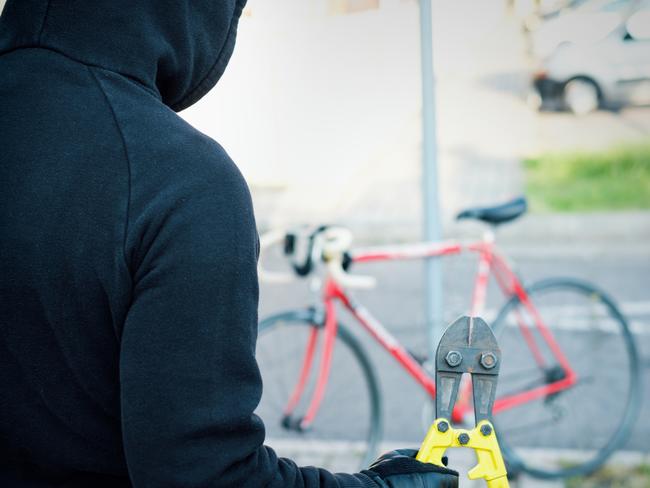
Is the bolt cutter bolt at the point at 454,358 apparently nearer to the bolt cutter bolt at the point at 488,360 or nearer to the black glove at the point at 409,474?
the bolt cutter bolt at the point at 488,360

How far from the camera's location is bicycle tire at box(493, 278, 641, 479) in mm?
3879

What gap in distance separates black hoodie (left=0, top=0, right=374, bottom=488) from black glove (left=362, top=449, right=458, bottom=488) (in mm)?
109

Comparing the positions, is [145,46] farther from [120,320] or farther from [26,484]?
[26,484]

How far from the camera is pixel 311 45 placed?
784 cm

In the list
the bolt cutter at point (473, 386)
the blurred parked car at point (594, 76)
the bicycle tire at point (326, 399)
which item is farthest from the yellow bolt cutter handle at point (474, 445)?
the blurred parked car at point (594, 76)

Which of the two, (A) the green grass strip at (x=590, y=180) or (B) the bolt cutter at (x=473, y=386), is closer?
(B) the bolt cutter at (x=473, y=386)

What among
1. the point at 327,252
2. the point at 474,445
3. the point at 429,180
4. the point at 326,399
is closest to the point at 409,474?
the point at 474,445

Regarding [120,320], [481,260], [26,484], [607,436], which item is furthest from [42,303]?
[607,436]

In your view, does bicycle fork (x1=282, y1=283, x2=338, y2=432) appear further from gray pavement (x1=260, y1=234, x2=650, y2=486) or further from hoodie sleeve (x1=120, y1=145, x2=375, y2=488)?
hoodie sleeve (x1=120, y1=145, x2=375, y2=488)

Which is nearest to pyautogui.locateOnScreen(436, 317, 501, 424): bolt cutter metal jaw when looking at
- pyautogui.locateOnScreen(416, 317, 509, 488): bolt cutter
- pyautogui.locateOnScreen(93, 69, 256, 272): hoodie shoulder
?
pyautogui.locateOnScreen(416, 317, 509, 488): bolt cutter

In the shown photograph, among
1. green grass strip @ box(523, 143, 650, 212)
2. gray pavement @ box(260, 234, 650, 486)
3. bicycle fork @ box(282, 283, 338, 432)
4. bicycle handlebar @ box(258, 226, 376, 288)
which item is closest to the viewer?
bicycle handlebar @ box(258, 226, 376, 288)

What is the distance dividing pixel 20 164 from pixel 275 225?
7.00 metres

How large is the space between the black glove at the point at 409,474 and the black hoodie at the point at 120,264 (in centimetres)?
11

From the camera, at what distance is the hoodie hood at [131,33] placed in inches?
48.5
